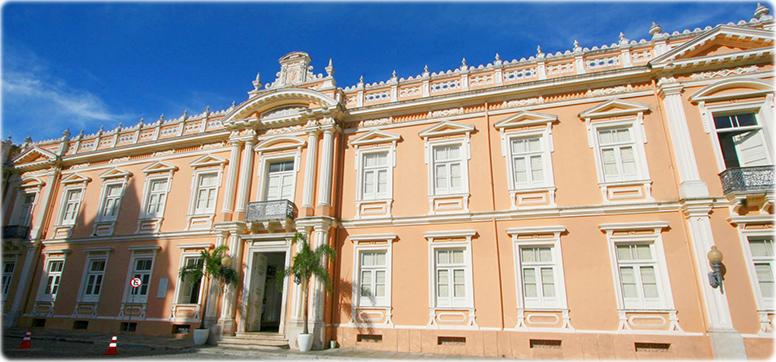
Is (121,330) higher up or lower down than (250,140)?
lower down

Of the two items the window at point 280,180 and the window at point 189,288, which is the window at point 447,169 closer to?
the window at point 280,180

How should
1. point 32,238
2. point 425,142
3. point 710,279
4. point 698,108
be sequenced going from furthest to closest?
point 32,238
point 425,142
point 698,108
point 710,279

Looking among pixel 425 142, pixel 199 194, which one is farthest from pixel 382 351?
pixel 199 194

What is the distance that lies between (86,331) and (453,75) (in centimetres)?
1692

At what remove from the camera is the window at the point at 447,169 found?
13555 mm

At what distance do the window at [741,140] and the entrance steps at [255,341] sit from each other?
13.8 meters

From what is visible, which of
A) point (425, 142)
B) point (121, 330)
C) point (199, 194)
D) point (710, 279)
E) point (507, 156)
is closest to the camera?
point (710, 279)

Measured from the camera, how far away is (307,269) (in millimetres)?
12492

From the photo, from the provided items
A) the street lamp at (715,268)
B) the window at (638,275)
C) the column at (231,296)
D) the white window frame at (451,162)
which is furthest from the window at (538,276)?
the column at (231,296)

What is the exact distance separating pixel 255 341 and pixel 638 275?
11209mm

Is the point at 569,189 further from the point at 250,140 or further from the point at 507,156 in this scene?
the point at 250,140

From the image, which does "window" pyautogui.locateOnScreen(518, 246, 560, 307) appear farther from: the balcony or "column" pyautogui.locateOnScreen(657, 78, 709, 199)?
the balcony

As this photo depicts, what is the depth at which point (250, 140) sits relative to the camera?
16.1 meters

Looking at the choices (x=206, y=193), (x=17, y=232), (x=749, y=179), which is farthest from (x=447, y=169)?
(x=17, y=232)
